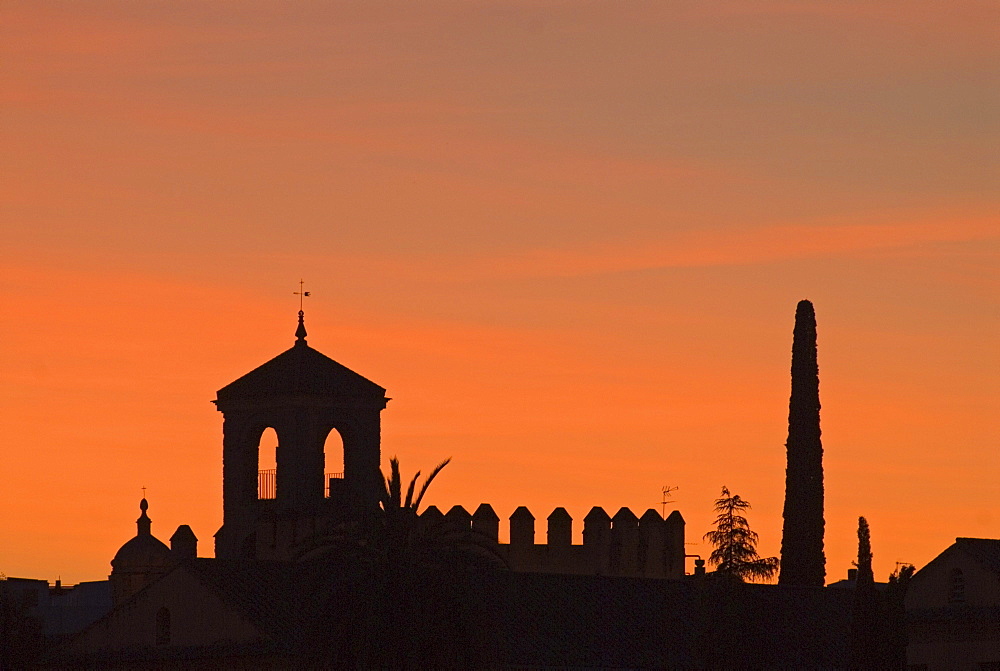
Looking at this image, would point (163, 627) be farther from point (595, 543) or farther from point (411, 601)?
point (411, 601)

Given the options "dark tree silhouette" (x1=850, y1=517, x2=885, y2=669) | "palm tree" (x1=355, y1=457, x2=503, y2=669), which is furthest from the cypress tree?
"palm tree" (x1=355, y1=457, x2=503, y2=669)

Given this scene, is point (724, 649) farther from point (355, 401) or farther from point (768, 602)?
point (355, 401)

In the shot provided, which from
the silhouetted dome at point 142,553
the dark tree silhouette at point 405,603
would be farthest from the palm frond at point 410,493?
the silhouetted dome at point 142,553

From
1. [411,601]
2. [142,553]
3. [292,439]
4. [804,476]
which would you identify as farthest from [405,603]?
[142,553]

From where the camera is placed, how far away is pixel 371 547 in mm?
49844

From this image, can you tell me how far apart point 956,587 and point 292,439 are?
1885cm

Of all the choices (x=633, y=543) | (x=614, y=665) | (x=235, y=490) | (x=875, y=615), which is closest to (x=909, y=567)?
(x=875, y=615)

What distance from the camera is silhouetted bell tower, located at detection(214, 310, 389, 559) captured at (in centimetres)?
7031

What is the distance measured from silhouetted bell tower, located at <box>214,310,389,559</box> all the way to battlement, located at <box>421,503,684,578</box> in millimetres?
3898

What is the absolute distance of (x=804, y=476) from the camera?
77.1 m

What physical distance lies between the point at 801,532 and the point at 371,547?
95.8 feet

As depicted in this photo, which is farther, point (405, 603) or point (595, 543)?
point (595, 543)

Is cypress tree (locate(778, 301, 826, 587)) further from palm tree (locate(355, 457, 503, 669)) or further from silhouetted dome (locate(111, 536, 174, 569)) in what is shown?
palm tree (locate(355, 457, 503, 669))

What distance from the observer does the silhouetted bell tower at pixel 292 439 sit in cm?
7031
